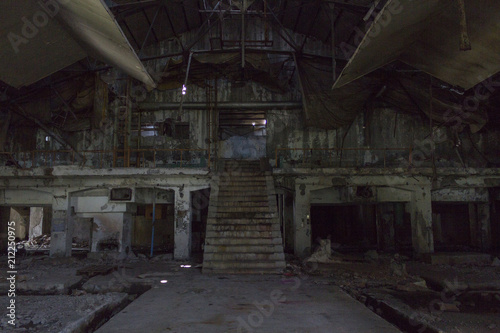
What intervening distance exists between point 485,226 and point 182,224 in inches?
591

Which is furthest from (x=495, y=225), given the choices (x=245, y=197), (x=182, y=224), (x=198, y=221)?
(x=182, y=224)

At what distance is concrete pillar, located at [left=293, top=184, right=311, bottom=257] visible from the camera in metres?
14.2

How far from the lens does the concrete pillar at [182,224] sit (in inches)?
564

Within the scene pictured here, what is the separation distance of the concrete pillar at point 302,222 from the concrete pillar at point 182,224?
476cm

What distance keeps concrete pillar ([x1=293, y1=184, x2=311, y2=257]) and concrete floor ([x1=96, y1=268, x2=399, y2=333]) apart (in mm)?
5124

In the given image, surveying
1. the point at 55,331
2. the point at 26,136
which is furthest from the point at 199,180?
the point at 26,136

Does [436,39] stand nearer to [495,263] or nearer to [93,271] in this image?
[495,263]

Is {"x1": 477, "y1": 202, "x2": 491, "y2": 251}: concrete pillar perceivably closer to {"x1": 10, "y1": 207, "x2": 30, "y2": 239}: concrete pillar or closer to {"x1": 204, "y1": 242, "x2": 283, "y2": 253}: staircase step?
{"x1": 204, "y1": 242, "x2": 283, "y2": 253}: staircase step

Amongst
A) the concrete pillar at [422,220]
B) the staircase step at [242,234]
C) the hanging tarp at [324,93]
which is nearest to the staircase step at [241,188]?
the staircase step at [242,234]

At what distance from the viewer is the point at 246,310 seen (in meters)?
6.57

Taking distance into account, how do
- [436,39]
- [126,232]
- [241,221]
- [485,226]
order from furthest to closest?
[485,226], [126,232], [241,221], [436,39]

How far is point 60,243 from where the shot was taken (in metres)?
14.6

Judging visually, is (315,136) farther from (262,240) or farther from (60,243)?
(60,243)

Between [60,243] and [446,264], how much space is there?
16336mm
